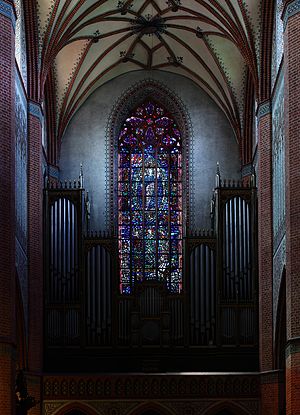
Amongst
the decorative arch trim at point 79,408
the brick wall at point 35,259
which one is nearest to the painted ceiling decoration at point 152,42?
the brick wall at point 35,259

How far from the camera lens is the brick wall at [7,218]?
32812 millimetres

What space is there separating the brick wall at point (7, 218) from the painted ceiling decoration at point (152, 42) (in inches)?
305

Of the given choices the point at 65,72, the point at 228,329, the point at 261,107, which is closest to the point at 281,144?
the point at 261,107

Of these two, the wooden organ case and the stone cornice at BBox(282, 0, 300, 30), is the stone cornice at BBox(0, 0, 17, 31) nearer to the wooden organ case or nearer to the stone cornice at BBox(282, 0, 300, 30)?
the stone cornice at BBox(282, 0, 300, 30)

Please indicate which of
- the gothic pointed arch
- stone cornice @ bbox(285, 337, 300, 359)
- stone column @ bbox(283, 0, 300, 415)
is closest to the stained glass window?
the gothic pointed arch

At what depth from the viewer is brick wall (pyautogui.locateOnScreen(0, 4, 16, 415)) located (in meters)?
32.8

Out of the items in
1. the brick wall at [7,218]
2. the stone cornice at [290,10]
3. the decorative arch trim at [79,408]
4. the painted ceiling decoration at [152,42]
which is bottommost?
the decorative arch trim at [79,408]

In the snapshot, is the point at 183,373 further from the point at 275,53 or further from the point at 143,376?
the point at 275,53

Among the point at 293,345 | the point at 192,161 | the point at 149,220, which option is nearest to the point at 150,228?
the point at 149,220

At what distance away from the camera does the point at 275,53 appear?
41.3 metres

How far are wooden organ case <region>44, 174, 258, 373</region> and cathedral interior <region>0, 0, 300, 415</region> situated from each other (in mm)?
52

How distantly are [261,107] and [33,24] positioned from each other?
27.6 feet

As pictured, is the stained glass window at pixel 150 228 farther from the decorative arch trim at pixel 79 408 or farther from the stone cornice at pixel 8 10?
the stone cornice at pixel 8 10

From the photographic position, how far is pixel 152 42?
49500mm
